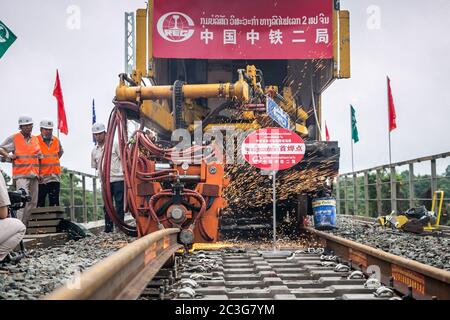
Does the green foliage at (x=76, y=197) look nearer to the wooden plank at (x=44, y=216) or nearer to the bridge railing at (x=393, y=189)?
the wooden plank at (x=44, y=216)

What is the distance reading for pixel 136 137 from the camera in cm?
582

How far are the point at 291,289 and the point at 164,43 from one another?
15.3 feet

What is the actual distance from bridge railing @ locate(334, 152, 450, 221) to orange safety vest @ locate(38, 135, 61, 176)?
5649mm

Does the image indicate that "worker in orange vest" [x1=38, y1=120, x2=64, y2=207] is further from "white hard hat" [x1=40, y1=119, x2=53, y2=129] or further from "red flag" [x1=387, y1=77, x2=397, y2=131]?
"red flag" [x1=387, y1=77, x2=397, y2=131]

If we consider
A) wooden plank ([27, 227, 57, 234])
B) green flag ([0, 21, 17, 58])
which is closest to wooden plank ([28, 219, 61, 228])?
wooden plank ([27, 227, 57, 234])

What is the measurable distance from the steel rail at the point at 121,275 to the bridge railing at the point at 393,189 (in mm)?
6016

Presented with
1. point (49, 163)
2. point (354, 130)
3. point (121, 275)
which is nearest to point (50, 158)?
point (49, 163)

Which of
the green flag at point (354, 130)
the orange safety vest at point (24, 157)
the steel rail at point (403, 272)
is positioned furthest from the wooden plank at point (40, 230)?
the green flag at point (354, 130)

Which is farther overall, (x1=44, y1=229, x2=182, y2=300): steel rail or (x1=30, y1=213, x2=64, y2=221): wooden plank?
(x1=30, y1=213, x2=64, y2=221): wooden plank

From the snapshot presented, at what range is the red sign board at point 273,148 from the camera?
18.2 feet

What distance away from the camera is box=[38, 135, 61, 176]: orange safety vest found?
26.1 feet

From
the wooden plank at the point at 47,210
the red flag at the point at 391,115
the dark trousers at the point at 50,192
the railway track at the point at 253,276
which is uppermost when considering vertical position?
the red flag at the point at 391,115
